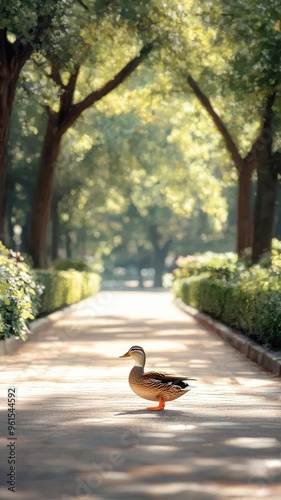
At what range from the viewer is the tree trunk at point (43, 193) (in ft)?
119

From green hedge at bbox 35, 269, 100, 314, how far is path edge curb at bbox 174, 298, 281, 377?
4251 mm

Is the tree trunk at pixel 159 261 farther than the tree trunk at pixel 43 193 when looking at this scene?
Yes

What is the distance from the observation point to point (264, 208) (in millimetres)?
33688

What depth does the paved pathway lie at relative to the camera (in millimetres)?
7066

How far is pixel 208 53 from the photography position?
36.3 m

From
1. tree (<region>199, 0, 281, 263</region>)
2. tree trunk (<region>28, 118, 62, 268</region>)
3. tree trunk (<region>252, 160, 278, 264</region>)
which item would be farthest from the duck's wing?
tree trunk (<region>28, 118, 62, 268</region>)

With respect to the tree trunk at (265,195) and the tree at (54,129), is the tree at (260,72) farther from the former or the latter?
the tree at (54,129)

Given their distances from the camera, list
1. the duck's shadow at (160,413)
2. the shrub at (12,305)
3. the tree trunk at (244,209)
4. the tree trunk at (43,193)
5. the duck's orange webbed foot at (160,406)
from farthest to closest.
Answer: the tree trunk at (244,209)
the tree trunk at (43,193)
the shrub at (12,305)
the duck's orange webbed foot at (160,406)
the duck's shadow at (160,413)

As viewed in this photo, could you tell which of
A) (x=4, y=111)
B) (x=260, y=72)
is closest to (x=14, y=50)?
(x=4, y=111)

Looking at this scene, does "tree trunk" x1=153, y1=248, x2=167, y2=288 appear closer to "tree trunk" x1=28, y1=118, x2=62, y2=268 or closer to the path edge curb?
"tree trunk" x1=28, y1=118, x2=62, y2=268

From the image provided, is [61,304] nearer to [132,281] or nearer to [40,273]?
[40,273]

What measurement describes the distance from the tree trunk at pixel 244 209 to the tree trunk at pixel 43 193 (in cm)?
667

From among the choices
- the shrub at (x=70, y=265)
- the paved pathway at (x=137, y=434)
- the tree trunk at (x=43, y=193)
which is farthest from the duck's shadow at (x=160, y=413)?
the shrub at (x=70, y=265)

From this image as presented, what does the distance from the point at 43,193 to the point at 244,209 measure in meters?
7.32
